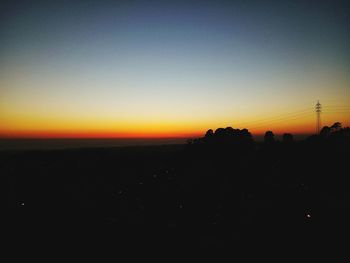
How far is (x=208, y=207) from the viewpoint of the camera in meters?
40.0

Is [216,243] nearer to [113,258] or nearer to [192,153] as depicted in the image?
[113,258]

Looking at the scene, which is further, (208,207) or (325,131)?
A: (325,131)

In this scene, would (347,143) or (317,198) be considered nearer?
(317,198)

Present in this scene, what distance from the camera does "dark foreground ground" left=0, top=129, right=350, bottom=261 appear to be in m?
26.4

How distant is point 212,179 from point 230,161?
844 centimetres

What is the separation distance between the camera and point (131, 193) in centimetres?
5756

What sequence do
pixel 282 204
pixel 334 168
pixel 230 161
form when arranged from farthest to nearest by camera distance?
1. pixel 230 161
2. pixel 334 168
3. pixel 282 204

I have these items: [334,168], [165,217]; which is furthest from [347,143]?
[165,217]

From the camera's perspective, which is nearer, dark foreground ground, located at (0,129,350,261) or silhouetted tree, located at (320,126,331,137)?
dark foreground ground, located at (0,129,350,261)

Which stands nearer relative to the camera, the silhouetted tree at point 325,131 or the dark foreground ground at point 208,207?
the dark foreground ground at point 208,207

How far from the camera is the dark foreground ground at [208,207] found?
86.5ft

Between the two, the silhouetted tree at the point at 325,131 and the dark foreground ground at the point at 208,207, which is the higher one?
the silhouetted tree at the point at 325,131

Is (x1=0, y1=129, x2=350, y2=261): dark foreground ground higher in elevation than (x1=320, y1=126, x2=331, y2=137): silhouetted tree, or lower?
lower

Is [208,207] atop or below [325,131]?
below
